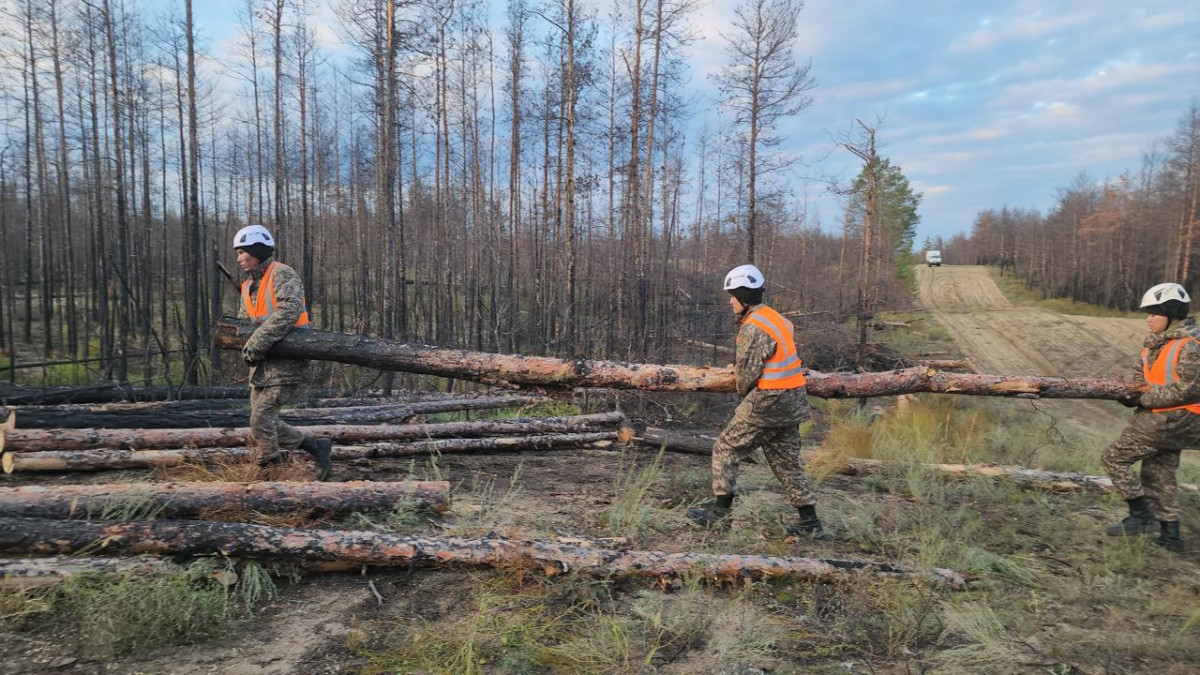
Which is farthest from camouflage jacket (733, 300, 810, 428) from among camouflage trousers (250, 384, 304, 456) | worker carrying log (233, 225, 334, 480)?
camouflage trousers (250, 384, 304, 456)

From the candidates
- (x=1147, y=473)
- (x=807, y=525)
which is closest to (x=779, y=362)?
(x=807, y=525)

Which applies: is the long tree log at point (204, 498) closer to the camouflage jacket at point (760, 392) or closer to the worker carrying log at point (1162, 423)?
the camouflage jacket at point (760, 392)

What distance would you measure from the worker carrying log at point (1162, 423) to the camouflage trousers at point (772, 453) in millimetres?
2807

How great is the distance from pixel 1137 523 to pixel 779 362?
3493mm

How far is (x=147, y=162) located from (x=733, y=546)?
2302cm

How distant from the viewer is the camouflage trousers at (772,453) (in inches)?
190

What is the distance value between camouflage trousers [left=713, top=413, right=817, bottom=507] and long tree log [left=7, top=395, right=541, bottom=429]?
4.72m

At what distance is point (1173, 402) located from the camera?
474cm

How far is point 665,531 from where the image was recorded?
487cm

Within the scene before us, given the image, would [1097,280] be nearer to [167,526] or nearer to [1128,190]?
[1128,190]

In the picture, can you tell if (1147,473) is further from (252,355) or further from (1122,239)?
(1122,239)

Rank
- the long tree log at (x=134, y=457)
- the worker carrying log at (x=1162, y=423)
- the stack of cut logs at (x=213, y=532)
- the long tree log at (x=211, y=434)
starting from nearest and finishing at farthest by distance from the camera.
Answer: the stack of cut logs at (x=213, y=532) → the worker carrying log at (x=1162, y=423) → the long tree log at (x=134, y=457) → the long tree log at (x=211, y=434)

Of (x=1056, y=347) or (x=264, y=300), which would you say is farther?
(x=1056, y=347)

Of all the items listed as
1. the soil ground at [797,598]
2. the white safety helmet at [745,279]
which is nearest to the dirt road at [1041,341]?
the soil ground at [797,598]
